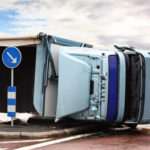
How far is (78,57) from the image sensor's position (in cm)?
885

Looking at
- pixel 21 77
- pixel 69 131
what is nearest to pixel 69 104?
pixel 69 131

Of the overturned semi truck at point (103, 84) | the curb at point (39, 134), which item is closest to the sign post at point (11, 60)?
the overturned semi truck at point (103, 84)

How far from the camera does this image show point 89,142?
7863 millimetres

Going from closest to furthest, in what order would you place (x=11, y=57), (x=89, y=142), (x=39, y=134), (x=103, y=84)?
1. (x=89, y=142)
2. (x=39, y=134)
3. (x=103, y=84)
4. (x=11, y=57)

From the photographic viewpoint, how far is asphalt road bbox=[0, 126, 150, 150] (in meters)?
7.28

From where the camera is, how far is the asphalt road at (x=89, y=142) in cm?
728

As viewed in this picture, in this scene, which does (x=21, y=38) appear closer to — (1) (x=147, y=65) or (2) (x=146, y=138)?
(1) (x=147, y=65)

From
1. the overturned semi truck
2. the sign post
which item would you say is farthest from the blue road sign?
the overturned semi truck

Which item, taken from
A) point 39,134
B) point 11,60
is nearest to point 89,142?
point 39,134

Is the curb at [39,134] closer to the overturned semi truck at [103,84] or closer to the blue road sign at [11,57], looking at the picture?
the overturned semi truck at [103,84]

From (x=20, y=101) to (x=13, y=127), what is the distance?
2.21 metres

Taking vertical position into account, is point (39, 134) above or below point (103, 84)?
below

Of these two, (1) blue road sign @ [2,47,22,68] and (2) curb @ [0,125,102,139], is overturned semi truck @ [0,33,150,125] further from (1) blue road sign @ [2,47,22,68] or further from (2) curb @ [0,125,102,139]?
(1) blue road sign @ [2,47,22,68]

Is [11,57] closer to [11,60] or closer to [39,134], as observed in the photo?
[11,60]
